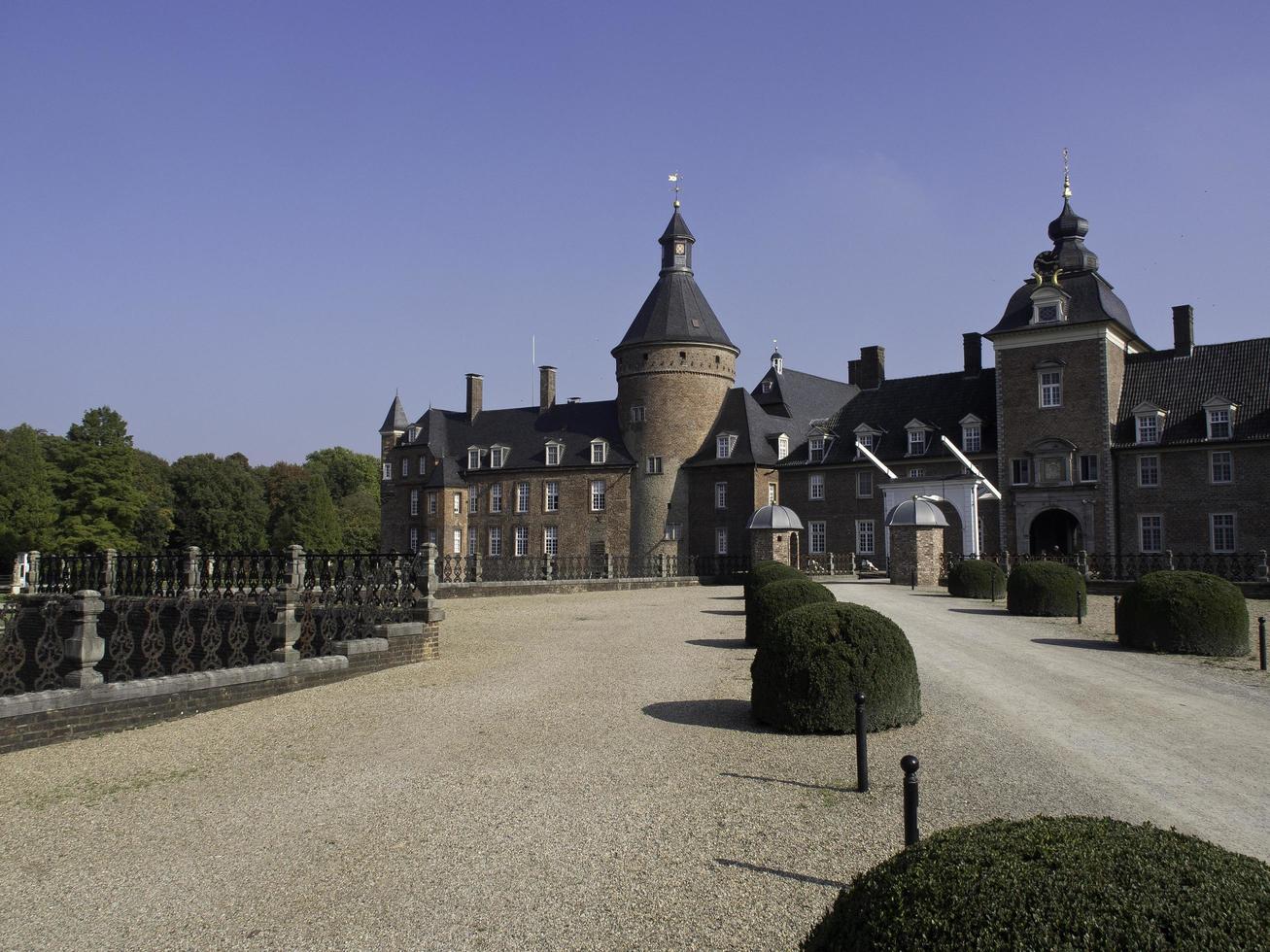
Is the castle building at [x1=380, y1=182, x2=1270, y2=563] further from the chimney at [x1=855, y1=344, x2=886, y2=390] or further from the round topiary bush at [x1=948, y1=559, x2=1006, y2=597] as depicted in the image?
the round topiary bush at [x1=948, y1=559, x2=1006, y2=597]

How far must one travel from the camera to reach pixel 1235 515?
3581 centimetres

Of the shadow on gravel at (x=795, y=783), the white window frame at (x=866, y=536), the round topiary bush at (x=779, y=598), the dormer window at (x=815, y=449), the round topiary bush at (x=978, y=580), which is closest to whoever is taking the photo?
the shadow on gravel at (x=795, y=783)

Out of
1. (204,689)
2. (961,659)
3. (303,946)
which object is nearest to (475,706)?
(204,689)

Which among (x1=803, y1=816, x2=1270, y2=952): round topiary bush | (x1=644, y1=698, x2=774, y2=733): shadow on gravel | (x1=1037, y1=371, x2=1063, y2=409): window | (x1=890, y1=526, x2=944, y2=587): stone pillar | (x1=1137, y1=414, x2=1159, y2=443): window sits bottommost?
(x1=644, y1=698, x2=774, y2=733): shadow on gravel

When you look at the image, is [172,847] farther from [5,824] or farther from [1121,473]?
[1121,473]

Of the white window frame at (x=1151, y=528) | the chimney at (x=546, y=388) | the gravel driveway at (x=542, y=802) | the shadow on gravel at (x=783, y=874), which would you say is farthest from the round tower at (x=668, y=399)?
the shadow on gravel at (x=783, y=874)

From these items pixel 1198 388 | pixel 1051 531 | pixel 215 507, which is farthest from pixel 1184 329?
pixel 215 507

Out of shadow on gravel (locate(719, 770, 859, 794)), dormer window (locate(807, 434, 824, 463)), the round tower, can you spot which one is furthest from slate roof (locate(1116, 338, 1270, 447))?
shadow on gravel (locate(719, 770, 859, 794))

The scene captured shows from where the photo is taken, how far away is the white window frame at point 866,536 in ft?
148

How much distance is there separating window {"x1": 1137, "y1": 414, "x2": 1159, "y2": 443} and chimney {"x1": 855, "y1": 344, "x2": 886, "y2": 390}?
15163 mm

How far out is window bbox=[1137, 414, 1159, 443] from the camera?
3788 cm

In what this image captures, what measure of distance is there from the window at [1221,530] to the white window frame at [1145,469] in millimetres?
2225

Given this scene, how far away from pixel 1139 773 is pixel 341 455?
100499 millimetres

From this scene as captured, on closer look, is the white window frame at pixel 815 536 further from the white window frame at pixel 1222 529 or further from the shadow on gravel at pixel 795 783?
the shadow on gravel at pixel 795 783
